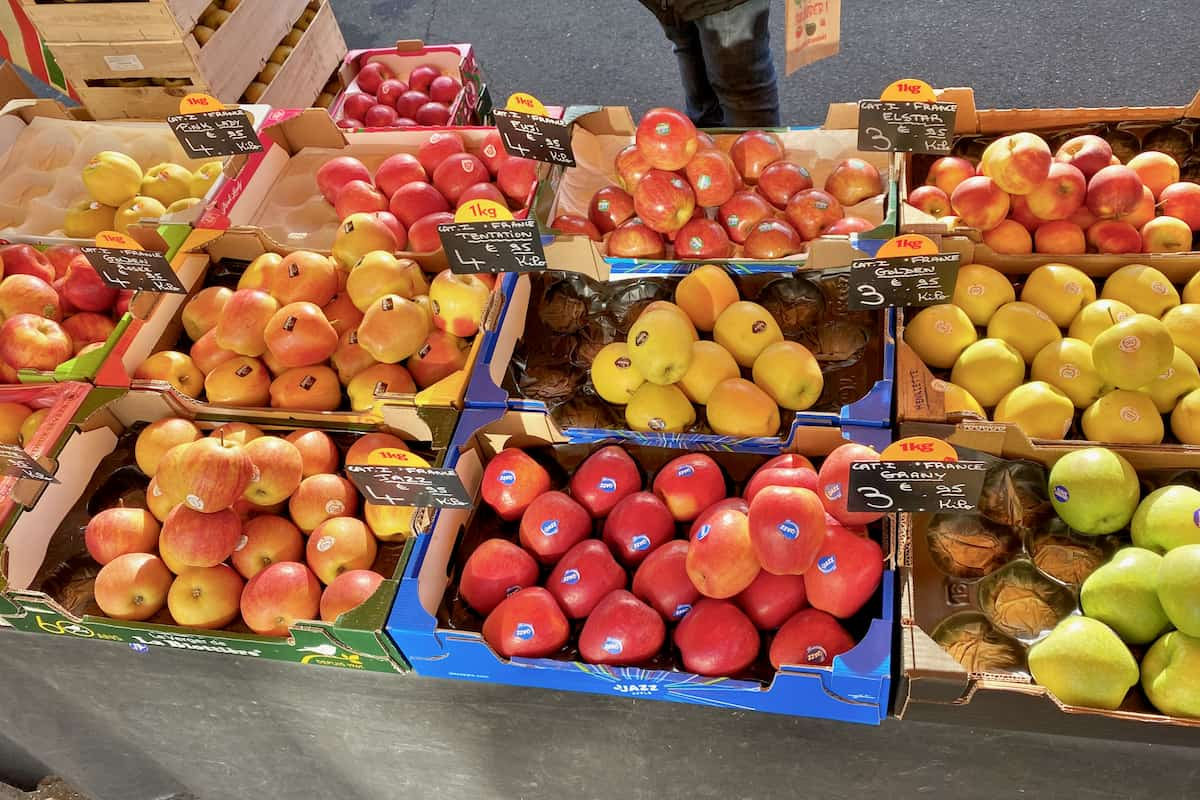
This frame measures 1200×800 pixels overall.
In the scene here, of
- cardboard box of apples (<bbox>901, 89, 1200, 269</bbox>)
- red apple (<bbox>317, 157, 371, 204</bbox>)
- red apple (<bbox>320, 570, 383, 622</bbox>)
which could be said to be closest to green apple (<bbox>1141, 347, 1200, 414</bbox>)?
cardboard box of apples (<bbox>901, 89, 1200, 269</bbox>)

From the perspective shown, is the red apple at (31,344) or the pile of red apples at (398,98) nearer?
the red apple at (31,344)

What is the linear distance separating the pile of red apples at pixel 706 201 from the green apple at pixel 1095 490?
28.1 inches

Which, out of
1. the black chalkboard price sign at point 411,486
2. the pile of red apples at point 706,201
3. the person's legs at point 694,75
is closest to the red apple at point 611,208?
the pile of red apples at point 706,201

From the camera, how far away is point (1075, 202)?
5.96 ft

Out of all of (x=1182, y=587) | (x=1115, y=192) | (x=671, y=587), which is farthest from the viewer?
(x=1115, y=192)

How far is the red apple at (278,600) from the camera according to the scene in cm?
147

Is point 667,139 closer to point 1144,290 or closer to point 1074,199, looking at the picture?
point 1074,199

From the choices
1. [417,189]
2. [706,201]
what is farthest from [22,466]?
[706,201]

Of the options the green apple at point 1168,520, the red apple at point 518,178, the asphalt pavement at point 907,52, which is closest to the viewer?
the green apple at point 1168,520

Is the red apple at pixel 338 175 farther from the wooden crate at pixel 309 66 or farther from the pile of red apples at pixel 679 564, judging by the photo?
the pile of red apples at pixel 679 564

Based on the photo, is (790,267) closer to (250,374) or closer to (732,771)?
(732,771)

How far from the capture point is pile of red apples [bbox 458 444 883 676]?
1.28 meters

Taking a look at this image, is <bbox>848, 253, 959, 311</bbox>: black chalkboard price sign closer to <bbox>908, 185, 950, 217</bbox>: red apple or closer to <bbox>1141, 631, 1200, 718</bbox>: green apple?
<bbox>908, 185, 950, 217</bbox>: red apple

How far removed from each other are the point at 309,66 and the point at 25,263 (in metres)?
1.42
